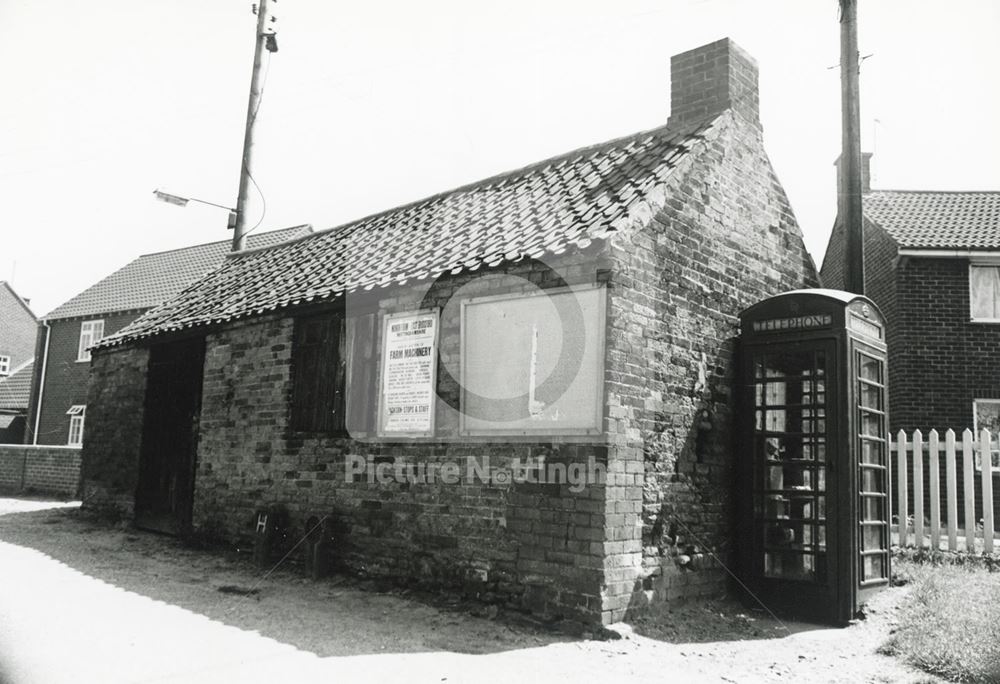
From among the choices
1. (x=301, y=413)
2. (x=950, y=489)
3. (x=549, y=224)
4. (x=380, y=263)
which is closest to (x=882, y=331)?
(x=950, y=489)

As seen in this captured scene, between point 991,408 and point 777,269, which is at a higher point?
point 777,269

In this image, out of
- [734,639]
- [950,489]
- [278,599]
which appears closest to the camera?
[734,639]

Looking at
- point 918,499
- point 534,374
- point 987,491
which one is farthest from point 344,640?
point 987,491

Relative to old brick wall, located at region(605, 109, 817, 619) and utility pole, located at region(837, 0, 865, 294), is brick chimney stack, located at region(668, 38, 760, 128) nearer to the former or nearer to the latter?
old brick wall, located at region(605, 109, 817, 619)

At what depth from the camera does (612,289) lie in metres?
6.84

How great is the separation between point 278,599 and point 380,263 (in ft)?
13.3

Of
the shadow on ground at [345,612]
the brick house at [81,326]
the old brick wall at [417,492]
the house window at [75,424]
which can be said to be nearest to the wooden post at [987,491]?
the shadow on ground at [345,612]

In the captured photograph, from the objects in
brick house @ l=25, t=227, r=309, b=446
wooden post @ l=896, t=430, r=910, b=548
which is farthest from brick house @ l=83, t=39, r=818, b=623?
brick house @ l=25, t=227, r=309, b=446

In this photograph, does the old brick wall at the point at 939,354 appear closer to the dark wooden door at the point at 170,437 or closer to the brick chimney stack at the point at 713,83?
the brick chimney stack at the point at 713,83

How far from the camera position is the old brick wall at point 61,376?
28.5 metres

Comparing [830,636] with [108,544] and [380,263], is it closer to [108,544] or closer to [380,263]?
[380,263]

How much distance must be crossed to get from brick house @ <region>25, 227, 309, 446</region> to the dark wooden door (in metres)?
15.1

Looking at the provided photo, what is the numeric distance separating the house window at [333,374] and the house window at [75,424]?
2176 cm

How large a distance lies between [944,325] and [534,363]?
42.9 feet
